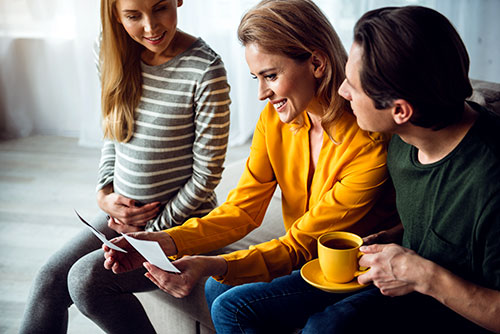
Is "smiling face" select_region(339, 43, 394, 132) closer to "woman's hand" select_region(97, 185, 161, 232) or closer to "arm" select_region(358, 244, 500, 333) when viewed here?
"arm" select_region(358, 244, 500, 333)

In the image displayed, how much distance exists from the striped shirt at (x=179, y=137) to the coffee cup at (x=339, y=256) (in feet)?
1.66

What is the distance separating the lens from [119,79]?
1590 millimetres

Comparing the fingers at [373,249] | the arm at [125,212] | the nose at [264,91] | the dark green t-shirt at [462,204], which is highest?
the nose at [264,91]

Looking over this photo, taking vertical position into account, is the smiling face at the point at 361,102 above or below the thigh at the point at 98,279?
above

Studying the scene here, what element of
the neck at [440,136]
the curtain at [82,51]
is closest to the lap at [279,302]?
the neck at [440,136]

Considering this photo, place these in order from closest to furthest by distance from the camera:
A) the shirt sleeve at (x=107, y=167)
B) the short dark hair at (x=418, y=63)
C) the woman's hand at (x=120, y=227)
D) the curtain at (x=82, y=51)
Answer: the short dark hair at (x=418, y=63)
the woman's hand at (x=120, y=227)
the shirt sleeve at (x=107, y=167)
the curtain at (x=82, y=51)

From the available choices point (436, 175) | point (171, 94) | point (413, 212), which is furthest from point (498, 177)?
point (171, 94)

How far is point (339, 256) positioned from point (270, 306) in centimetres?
28

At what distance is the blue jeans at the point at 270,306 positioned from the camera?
1.29m

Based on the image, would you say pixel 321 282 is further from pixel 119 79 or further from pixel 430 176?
pixel 119 79

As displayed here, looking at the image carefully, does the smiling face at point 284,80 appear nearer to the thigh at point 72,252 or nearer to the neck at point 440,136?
the neck at point 440,136

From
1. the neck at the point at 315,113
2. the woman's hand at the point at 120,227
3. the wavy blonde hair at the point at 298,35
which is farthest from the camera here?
the woman's hand at the point at 120,227

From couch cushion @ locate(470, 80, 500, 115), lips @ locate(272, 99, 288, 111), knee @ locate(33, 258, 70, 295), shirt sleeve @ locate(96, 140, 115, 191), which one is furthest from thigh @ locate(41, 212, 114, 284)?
couch cushion @ locate(470, 80, 500, 115)

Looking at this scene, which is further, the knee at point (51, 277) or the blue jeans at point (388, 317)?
the knee at point (51, 277)
